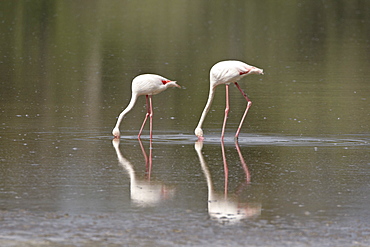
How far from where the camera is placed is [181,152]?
1197 cm

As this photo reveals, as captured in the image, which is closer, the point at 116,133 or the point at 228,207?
the point at 228,207

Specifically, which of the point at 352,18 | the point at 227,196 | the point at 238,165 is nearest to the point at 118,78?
the point at 238,165

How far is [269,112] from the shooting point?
16.5m

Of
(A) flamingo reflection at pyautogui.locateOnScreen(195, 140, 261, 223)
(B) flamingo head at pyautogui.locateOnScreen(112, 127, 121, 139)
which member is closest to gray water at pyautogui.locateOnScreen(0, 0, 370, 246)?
(A) flamingo reflection at pyautogui.locateOnScreen(195, 140, 261, 223)

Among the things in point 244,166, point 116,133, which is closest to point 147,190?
point 244,166

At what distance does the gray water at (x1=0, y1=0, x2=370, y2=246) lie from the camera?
25.3 ft

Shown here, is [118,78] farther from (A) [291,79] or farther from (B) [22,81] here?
(A) [291,79]

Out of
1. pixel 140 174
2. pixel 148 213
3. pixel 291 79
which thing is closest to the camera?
pixel 148 213

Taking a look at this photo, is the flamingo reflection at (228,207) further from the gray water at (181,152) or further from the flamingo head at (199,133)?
the flamingo head at (199,133)

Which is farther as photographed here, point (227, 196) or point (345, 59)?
point (345, 59)

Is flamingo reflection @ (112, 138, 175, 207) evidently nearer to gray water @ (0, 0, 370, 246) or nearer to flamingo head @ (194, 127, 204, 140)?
gray water @ (0, 0, 370, 246)

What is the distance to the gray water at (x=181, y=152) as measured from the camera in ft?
25.3

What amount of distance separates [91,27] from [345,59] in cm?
1668

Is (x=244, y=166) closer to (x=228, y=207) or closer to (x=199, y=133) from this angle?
(x=199, y=133)
